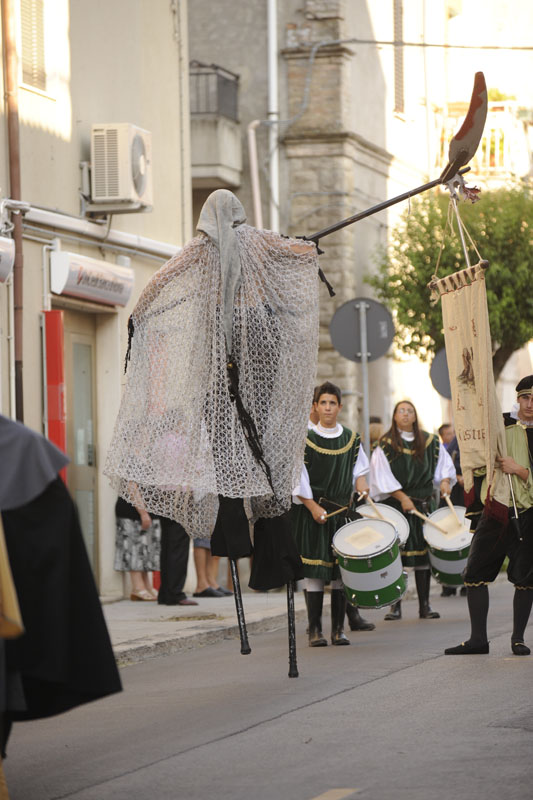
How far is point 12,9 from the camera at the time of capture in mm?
15492

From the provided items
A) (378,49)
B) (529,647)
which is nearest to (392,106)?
(378,49)

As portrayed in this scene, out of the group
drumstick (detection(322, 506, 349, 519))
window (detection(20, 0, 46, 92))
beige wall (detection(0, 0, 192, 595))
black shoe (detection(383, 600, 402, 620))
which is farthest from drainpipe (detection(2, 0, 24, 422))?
black shoe (detection(383, 600, 402, 620))

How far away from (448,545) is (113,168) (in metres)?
5.22

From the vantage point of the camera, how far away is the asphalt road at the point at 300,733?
22.0 ft

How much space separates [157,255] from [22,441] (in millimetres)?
12669

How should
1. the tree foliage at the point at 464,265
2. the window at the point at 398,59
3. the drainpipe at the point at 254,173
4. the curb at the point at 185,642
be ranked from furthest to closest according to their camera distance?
the window at the point at 398,59 < the tree foliage at the point at 464,265 < the drainpipe at the point at 254,173 < the curb at the point at 185,642

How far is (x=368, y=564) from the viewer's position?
Result: 12281 millimetres

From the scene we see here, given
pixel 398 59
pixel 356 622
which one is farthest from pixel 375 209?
pixel 398 59

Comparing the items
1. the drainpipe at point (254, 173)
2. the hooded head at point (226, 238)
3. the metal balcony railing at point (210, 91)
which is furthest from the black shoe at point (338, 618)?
the metal balcony railing at point (210, 91)

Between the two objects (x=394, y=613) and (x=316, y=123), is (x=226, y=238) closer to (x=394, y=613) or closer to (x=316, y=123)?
(x=394, y=613)

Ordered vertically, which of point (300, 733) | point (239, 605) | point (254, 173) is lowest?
point (300, 733)

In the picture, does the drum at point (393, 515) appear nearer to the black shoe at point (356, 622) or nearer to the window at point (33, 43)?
the black shoe at point (356, 622)

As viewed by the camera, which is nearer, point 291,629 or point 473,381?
point 291,629

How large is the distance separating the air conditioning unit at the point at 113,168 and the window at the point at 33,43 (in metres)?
0.85
